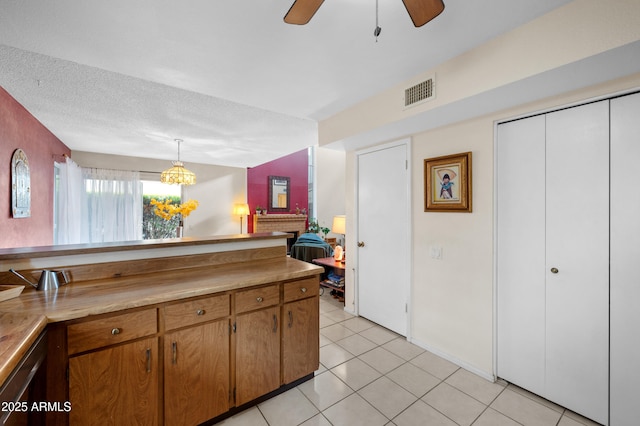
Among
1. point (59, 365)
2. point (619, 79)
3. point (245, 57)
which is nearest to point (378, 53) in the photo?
point (245, 57)

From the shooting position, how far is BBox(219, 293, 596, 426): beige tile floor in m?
1.67

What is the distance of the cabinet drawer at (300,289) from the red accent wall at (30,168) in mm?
2759

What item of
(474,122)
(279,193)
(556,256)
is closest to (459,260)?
(556,256)

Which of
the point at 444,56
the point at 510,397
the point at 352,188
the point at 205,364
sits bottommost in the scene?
the point at 510,397

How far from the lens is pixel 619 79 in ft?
4.93

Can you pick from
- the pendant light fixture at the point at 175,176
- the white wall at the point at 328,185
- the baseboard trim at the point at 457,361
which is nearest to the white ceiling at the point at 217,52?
the pendant light fixture at the point at 175,176

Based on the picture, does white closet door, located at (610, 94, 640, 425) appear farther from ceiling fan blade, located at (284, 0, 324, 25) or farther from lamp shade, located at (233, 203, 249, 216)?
lamp shade, located at (233, 203, 249, 216)

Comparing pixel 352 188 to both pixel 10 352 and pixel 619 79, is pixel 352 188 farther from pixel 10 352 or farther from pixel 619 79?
pixel 10 352

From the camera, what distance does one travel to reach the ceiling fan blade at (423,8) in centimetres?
109

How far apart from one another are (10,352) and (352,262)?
2.80 m

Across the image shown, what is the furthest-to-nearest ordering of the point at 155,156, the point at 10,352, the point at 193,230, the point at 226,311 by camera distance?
1. the point at 193,230
2. the point at 155,156
3. the point at 226,311
4. the point at 10,352

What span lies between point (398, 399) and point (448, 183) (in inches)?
67.7

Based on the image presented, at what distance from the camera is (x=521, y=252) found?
76.1 inches

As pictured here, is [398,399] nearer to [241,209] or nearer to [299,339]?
[299,339]
